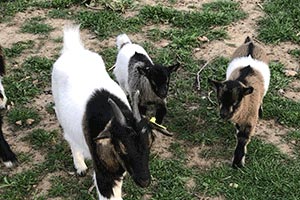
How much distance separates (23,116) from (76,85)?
5.42 ft

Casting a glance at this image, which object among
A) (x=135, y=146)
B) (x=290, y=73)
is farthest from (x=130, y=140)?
(x=290, y=73)

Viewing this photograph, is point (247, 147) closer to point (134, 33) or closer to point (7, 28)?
point (134, 33)

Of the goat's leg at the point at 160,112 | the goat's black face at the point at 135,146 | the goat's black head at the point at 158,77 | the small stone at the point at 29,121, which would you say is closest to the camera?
the goat's black face at the point at 135,146

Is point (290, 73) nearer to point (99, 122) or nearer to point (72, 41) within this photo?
point (72, 41)

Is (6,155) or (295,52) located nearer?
(6,155)

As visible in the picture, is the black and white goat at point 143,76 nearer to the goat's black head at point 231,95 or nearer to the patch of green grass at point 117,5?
the goat's black head at point 231,95

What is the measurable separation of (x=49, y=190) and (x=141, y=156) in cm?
167

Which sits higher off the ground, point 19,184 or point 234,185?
point 234,185

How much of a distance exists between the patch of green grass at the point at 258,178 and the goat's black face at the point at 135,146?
1.43 m

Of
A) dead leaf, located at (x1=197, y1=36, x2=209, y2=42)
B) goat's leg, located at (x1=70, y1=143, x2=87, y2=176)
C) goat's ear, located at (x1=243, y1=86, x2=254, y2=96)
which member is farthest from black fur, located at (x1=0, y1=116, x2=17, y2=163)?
dead leaf, located at (x1=197, y1=36, x2=209, y2=42)

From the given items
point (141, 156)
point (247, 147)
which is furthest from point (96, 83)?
point (247, 147)

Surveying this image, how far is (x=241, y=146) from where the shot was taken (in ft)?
16.8

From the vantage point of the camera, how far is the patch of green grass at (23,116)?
5793 millimetres

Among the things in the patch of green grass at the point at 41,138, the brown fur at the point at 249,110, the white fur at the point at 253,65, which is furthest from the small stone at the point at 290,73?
the patch of green grass at the point at 41,138
